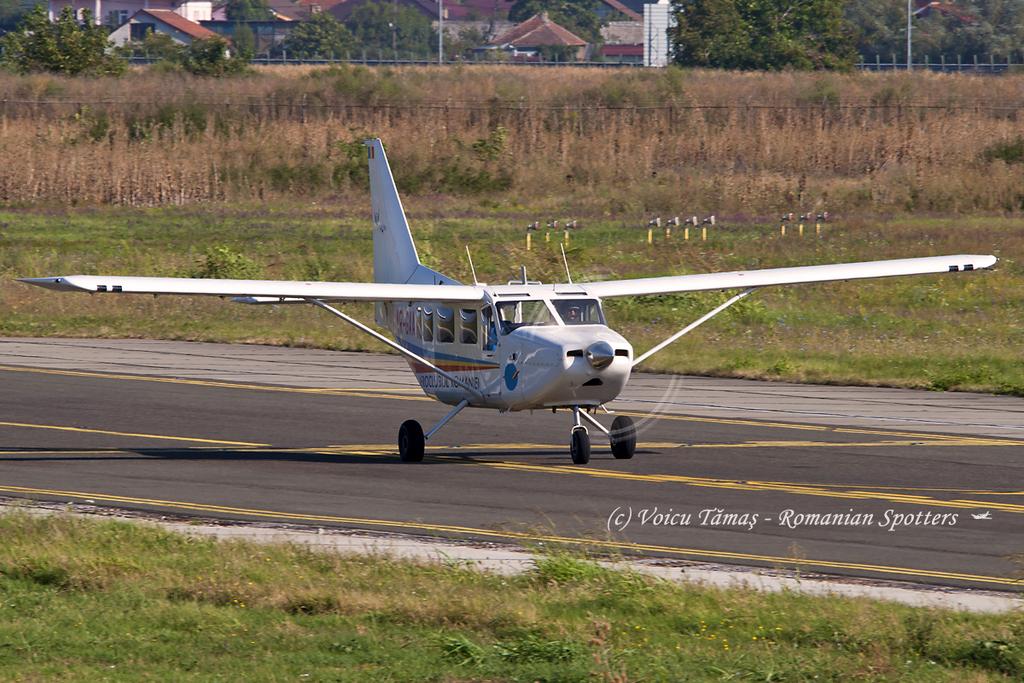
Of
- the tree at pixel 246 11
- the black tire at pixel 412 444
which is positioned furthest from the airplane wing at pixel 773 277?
the tree at pixel 246 11

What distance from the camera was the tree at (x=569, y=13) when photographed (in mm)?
182250

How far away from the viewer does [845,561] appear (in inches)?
502

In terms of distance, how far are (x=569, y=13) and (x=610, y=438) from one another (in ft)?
591

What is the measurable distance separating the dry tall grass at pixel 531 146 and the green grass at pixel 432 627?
4082 centimetres

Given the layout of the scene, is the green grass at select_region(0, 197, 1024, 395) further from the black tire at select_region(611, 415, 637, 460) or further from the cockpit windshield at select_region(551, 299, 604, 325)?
the cockpit windshield at select_region(551, 299, 604, 325)

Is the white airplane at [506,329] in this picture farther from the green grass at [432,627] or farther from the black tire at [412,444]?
the green grass at [432,627]

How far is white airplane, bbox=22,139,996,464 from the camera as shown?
1677 cm

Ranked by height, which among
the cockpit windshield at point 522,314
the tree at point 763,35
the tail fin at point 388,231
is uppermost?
the tree at point 763,35

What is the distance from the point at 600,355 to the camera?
1642 centimetres

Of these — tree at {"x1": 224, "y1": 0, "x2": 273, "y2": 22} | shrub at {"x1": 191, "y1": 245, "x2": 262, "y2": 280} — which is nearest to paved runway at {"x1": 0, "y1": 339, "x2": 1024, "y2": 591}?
shrub at {"x1": 191, "y1": 245, "x2": 262, "y2": 280}

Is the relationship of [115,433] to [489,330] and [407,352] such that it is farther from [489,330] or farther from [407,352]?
[489,330]

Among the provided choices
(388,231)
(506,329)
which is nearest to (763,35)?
(388,231)

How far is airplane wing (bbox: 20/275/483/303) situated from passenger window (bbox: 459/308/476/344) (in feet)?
1.03

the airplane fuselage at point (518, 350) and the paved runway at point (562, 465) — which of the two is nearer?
the paved runway at point (562, 465)
